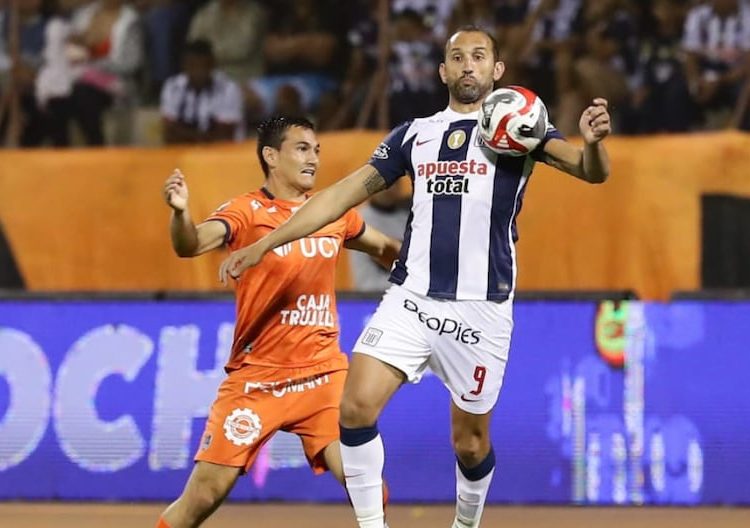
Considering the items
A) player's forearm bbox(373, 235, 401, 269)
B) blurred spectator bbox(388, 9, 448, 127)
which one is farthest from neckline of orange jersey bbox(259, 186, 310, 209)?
blurred spectator bbox(388, 9, 448, 127)

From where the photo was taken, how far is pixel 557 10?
12.3 meters

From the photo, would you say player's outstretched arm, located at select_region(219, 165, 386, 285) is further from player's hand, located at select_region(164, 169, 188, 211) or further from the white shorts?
the white shorts

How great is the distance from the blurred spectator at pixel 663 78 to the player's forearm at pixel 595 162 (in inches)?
226

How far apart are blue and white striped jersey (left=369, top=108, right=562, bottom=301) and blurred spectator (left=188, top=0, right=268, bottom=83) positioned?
19.9ft

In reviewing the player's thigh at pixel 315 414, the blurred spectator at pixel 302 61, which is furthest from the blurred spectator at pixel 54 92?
the player's thigh at pixel 315 414

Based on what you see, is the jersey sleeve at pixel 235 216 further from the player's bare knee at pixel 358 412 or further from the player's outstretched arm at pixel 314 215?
the player's bare knee at pixel 358 412

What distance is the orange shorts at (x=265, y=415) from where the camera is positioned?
6.96 metres

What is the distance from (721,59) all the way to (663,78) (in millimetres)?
459

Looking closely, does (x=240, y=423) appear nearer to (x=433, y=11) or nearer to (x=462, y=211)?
(x=462, y=211)

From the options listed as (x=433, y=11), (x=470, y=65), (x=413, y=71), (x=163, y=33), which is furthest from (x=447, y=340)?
(x=163, y=33)

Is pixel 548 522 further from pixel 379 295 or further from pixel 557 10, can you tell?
pixel 557 10

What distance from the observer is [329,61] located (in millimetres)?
12570

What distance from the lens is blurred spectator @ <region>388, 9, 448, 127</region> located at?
474 inches

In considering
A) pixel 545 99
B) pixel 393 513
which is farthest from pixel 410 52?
pixel 393 513
